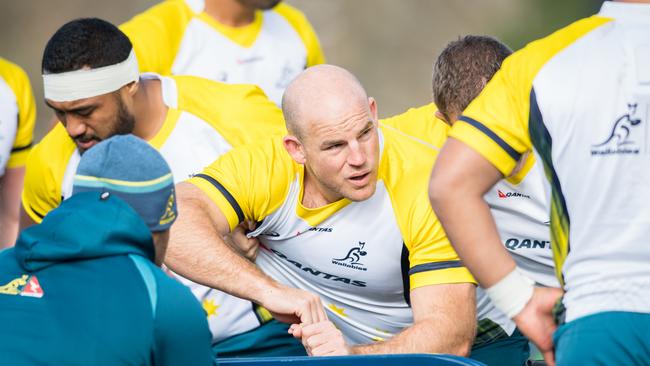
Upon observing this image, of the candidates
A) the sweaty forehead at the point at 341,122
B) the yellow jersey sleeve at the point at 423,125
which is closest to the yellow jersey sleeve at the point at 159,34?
the yellow jersey sleeve at the point at 423,125

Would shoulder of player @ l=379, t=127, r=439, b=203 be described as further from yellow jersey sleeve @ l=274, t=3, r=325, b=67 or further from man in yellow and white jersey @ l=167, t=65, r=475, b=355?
yellow jersey sleeve @ l=274, t=3, r=325, b=67

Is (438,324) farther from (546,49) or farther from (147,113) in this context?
(147,113)

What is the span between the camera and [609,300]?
9.89 feet

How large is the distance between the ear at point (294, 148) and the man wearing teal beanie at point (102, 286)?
51.8 inches

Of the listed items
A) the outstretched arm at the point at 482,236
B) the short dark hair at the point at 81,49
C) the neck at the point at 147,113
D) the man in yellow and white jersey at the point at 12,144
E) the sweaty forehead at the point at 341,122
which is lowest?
the man in yellow and white jersey at the point at 12,144

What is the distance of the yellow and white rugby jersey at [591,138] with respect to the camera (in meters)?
2.97

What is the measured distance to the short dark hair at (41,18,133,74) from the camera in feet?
16.5

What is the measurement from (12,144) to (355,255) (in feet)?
8.13

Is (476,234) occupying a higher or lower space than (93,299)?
higher

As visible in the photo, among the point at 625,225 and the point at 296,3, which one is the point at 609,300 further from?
the point at 296,3

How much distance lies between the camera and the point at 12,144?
6.18m

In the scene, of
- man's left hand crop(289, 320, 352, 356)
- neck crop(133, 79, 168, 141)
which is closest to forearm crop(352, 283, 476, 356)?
man's left hand crop(289, 320, 352, 356)

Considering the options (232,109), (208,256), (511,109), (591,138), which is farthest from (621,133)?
(232,109)

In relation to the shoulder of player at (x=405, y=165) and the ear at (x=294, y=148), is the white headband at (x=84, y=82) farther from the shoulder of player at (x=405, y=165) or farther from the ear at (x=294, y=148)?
the shoulder of player at (x=405, y=165)
